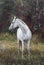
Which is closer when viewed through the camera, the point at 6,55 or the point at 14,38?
the point at 6,55

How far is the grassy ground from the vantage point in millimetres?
10391

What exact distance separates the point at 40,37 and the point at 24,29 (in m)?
3.50

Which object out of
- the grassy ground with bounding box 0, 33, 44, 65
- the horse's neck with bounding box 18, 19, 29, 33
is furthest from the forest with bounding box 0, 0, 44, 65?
the horse's neck with bounding box 18, 19, 29, 33

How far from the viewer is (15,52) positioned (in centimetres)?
1235

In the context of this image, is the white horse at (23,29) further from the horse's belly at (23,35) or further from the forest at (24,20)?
the forest at (24,20)

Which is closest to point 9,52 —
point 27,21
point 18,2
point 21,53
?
point 21,53

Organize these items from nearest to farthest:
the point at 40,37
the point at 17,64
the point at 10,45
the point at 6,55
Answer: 1. the point at 17,64
2. the point at 6,55
3. the point at 10,45
4. the point at 40,37

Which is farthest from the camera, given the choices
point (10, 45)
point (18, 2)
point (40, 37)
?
point (18, 2)

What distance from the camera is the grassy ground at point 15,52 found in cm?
1039

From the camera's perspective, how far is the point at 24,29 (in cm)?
1173

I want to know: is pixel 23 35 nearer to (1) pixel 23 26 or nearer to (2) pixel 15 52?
(1) pixel 23 26

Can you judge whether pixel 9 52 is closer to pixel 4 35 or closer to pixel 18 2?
pixel 4 35

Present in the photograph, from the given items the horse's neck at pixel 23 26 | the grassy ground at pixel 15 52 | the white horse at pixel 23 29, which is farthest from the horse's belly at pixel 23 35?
the grassy ground at pixel 15 52

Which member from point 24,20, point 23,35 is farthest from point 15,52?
point 24,20
